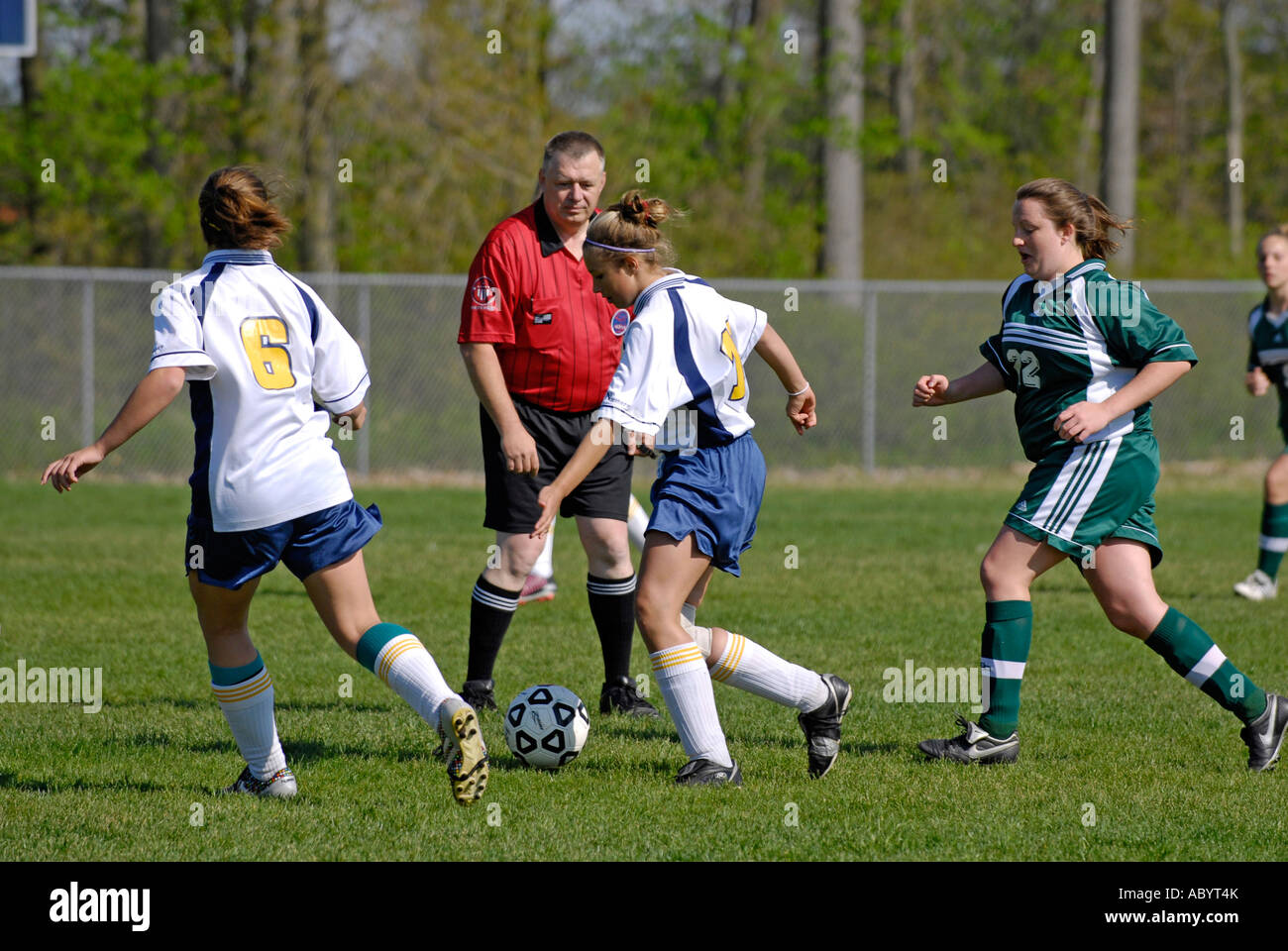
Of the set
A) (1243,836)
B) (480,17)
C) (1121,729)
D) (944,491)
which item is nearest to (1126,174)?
(944,491)

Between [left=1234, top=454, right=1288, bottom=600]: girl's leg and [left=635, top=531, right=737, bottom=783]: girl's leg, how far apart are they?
5.33m

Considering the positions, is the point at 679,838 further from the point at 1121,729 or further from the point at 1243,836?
the point at 1121,729

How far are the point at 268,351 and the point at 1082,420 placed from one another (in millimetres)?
2549

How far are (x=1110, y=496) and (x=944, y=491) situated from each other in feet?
36.7

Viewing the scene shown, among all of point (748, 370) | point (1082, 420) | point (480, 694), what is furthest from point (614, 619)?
point (748, 370)

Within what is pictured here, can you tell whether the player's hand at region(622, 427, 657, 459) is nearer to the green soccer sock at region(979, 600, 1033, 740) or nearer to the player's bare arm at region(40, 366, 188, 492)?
the player's bare arm at region(40, 366, 188, 492)

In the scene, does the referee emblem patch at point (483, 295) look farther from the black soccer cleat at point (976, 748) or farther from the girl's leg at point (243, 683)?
the black soccer cleat at point (976, 748)

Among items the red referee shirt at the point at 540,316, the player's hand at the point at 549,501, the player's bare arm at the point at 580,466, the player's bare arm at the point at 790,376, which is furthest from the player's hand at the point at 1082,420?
the red referee shirt at the point at 540,316

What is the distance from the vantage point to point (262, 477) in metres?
4.09

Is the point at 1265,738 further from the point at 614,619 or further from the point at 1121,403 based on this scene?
the point at 614,619

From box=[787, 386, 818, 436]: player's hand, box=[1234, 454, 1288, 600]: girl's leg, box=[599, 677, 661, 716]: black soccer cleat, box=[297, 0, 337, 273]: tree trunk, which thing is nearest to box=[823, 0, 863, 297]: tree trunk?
box=[297, 0, 337, 273]: tree trunk

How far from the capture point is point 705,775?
461cm

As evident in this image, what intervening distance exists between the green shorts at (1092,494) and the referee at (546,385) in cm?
171

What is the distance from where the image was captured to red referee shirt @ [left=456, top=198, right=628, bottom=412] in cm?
557
